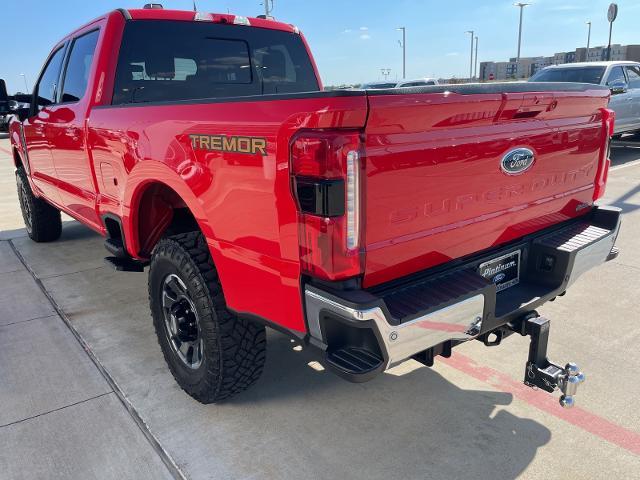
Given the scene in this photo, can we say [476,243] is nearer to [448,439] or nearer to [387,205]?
[387,205]

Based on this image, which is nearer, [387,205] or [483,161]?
[387,205]

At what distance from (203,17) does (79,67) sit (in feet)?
3.26

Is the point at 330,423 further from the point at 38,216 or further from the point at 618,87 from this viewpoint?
the point at 618,87

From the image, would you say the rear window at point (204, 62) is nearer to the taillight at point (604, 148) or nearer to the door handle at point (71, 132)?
the door handle at point (71, 132)

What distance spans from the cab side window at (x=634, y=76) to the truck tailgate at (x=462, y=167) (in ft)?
29.4

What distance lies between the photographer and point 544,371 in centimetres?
233

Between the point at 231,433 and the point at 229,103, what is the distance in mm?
1541

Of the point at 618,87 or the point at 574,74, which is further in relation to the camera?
the point at 574,74

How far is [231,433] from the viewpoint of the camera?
2.48 metres

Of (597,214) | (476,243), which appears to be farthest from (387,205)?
(597,214)

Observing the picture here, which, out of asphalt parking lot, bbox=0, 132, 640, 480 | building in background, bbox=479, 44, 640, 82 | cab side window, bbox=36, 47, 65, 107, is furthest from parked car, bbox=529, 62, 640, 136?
building in background, bbox=479, 44, 640, 82

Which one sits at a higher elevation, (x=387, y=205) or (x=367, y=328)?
(x=387, y=205)

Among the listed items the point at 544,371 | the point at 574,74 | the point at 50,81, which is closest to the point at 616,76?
the point at 574,74

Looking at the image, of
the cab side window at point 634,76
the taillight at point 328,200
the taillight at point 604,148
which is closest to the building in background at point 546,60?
the cab side window at point 634,76
